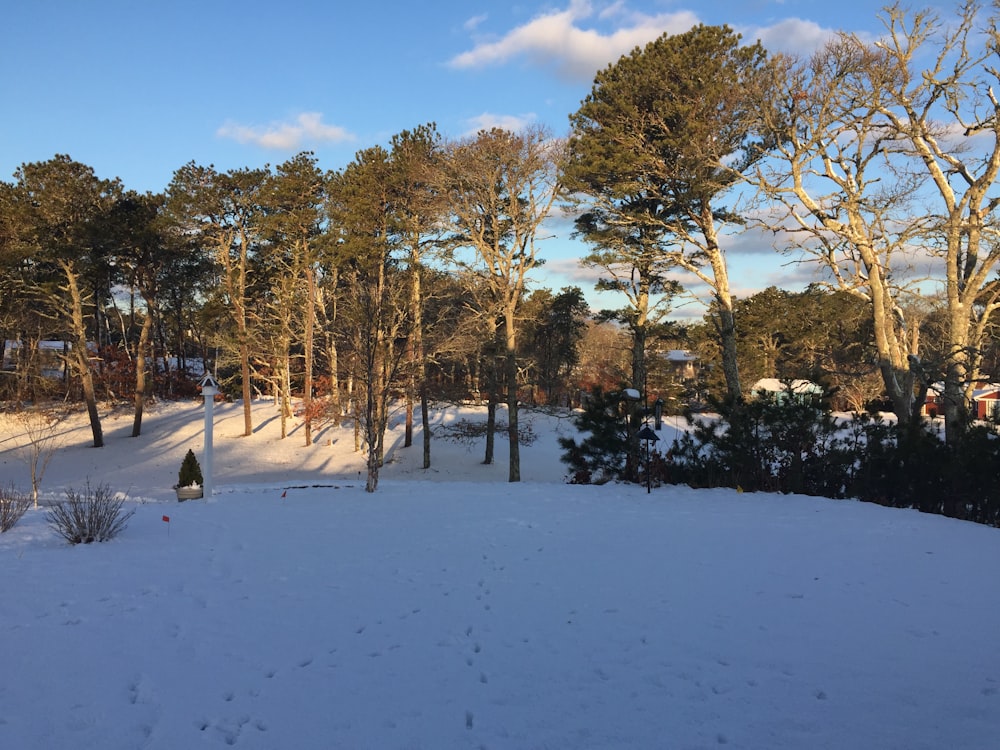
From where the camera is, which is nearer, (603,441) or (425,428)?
(603,441)

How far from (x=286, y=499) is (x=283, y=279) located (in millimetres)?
17154

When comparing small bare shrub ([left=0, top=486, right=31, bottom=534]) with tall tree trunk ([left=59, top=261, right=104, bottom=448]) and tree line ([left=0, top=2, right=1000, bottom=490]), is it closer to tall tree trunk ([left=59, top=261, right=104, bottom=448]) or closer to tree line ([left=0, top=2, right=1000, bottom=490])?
tree line ([left=0, top=2, right=1000, bottom=490])

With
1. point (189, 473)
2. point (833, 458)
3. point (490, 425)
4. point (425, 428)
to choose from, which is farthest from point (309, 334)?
point (833, 458)

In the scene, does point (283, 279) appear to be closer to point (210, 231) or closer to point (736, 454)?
point (210, 231)

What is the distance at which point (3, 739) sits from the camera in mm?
Answer: 3072

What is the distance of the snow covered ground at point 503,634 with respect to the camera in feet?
11.1

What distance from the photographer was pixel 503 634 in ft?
15.7

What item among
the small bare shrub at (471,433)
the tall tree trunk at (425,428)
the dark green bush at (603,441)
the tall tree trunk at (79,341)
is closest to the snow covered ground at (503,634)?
the dark green bush at (603,441)

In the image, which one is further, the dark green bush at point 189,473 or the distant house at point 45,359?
the distant house at point 45,359

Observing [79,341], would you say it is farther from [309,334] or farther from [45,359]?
[45,359]

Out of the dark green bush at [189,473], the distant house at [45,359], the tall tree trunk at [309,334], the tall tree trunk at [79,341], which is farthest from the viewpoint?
the distant house at [45,359]

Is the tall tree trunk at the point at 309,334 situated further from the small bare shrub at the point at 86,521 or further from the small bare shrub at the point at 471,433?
the small bare shrub at the point at 86,521

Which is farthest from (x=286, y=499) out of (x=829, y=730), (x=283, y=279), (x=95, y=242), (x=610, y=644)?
(x=95, y=242)

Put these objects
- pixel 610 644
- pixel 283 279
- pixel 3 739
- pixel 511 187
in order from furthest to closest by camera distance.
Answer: pixel 283 279, pixel 511 187, pixel 610 644, pixel 3 739
